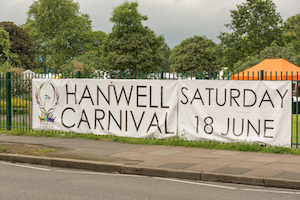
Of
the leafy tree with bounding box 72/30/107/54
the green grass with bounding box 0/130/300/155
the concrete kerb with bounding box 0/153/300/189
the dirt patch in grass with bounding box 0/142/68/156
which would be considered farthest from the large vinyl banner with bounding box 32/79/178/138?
the leafy tree with bounding box 72/30/107/54

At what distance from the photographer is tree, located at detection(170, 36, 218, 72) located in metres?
62.8

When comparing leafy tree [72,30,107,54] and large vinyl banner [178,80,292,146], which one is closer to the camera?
large vinyl banner [178,80,292,146]

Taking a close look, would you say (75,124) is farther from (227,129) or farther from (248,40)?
(248,40)

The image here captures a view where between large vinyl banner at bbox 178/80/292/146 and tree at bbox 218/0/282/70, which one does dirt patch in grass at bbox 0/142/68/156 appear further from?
tree at bbox 218/0/282/70

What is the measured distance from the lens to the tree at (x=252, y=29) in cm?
4569

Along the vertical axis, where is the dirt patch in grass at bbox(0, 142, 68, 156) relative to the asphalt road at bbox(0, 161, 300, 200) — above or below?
above

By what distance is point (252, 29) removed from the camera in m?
46.2

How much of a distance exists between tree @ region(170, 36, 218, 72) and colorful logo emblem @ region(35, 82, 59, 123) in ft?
162

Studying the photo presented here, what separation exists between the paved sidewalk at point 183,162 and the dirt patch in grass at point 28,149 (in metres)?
0.34

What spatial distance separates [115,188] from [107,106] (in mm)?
6136

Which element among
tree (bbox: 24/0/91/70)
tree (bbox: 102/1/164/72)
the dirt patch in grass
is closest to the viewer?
the dirt patch in grass

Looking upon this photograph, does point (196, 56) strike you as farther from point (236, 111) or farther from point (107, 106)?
point (236, 111)

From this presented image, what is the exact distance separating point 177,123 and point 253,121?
2.23 metres

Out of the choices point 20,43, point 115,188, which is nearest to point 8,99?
point 115,188
